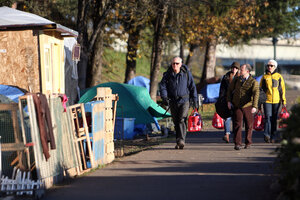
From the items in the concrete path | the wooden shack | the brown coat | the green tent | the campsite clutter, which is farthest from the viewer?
the green tent

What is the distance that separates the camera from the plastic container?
17.1m

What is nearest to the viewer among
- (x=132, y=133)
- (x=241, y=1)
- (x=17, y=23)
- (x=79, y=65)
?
(x=17, y=23)

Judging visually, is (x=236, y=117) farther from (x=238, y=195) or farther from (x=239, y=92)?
(x=238, y=195)

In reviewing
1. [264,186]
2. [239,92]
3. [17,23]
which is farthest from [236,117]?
[17,23]

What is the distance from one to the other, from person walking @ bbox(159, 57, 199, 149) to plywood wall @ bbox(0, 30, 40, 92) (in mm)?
3903

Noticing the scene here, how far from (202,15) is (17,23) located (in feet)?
60.0

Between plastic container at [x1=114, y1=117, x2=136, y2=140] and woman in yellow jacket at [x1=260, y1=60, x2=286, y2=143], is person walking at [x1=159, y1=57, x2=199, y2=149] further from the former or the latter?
plastic container at [x1=114, y1=117, x2=136, y2=140]

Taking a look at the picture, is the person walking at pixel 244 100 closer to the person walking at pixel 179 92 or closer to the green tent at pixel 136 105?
the person walking at pixel 179 92

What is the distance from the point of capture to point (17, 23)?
15.0 m

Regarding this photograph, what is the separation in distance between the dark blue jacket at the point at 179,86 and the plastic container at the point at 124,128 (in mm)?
4328

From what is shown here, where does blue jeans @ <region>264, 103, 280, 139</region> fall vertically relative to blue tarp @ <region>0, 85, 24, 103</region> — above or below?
below

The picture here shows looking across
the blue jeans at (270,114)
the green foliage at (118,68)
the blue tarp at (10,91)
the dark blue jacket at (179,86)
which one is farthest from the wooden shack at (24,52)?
the green foliage at (118,68)

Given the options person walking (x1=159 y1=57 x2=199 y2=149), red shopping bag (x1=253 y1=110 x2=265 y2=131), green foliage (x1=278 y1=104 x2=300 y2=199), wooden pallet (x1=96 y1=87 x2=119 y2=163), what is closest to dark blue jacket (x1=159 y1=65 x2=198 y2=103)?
person walking (x1=159 y1=57 x2=199 y2=149)

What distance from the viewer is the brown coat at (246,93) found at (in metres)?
12.4
